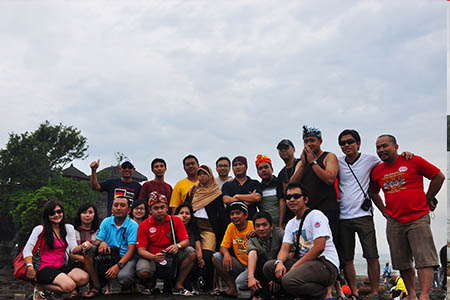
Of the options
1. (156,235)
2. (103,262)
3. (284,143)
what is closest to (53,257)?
(103,262)

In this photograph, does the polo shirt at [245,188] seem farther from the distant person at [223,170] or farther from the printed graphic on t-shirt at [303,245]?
the printed graphic on t-shirt at [303,245]

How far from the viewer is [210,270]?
593cm

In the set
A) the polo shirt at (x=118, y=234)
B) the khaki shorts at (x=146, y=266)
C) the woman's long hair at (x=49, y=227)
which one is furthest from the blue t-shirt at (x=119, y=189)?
the khaki shorts at (x=146, y=266)

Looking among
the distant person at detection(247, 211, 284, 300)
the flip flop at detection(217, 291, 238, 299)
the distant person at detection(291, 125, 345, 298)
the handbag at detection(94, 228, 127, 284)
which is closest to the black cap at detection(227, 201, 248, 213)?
the distant person at detection(247, 211, 284, 300)

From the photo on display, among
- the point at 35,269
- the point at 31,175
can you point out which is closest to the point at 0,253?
the point at 31,175

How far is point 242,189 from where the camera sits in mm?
6062

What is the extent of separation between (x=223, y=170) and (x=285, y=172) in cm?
115

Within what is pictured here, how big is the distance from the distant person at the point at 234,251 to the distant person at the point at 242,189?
0.35 metres

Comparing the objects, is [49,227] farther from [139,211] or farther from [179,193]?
[179,193]

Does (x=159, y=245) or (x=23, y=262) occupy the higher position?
(x=159, y=245)

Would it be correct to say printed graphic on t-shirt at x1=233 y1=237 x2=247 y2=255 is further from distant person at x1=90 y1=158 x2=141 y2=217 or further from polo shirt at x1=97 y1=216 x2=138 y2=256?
distant person at x1=90 y1=158 x2=141 y2=217

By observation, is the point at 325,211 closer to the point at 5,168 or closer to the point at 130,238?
the point at 130,238

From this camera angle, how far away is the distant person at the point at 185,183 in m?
6.26

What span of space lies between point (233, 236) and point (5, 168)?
117ft
